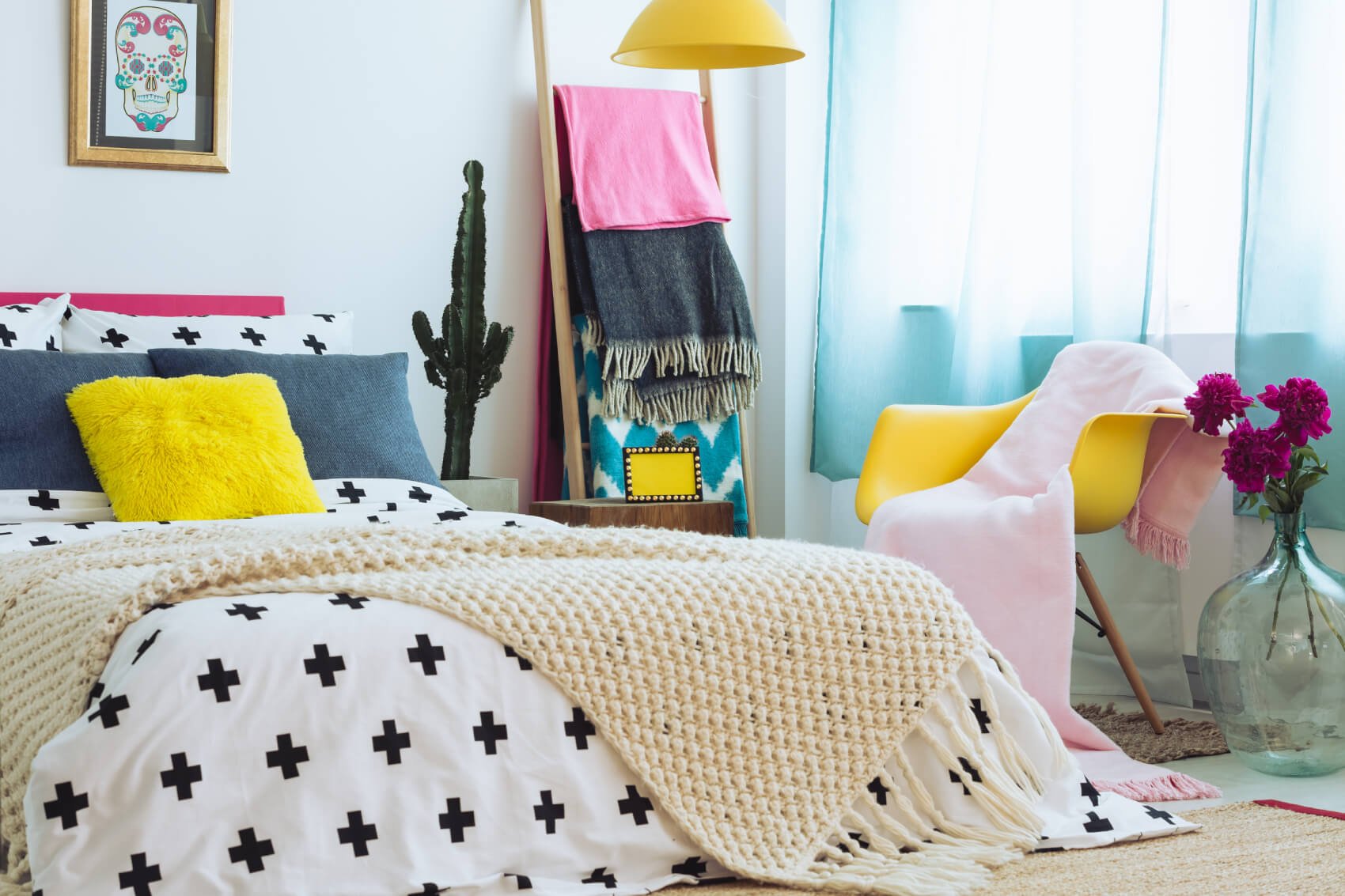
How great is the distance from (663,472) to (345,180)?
1.21 m

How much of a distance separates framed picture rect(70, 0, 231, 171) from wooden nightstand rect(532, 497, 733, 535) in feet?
4.29

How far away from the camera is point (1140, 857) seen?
185 centimetres

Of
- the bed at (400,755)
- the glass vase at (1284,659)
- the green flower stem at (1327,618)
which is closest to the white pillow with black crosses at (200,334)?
the bed at (400,755)

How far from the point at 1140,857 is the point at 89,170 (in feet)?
9.78

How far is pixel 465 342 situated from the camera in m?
3.62

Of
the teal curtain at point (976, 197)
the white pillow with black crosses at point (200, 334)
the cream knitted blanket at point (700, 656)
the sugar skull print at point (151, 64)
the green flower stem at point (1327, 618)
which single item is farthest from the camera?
the sugar skull print at point (151, 64)

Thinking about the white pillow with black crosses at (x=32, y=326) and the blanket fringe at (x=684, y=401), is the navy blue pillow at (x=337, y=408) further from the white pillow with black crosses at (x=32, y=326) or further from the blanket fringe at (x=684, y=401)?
the blanket fringe at (x=684, y=401)

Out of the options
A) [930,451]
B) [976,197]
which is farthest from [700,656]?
[976,197]

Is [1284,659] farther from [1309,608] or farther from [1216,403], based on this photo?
[1216,403]

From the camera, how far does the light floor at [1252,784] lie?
2.23 metres

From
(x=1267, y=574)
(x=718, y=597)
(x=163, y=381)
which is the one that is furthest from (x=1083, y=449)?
(x=163, y=381)

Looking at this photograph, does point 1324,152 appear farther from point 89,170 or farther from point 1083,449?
point 89,170

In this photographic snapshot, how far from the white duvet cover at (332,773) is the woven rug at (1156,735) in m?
1.24

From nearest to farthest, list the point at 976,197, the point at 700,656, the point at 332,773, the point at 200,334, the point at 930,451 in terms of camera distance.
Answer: the point at 332,773
the point at 700,656
the point at 200,334
the point at 930,451
the point at 976,197
